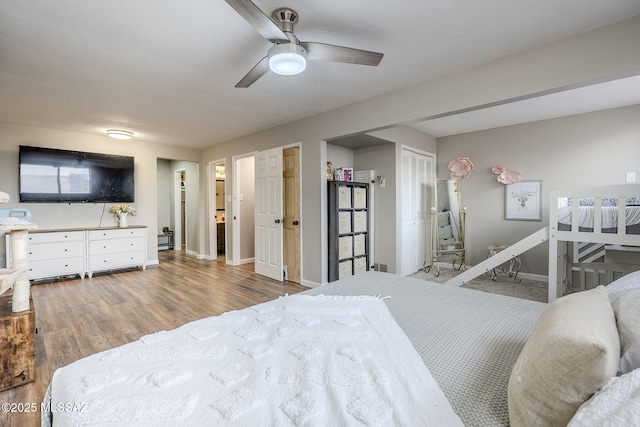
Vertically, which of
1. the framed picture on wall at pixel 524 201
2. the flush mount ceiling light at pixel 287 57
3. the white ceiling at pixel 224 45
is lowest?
the framed picture on wall at pixel 524 201

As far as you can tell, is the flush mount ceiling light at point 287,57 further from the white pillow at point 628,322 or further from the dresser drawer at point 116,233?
the dresser drawer at point 116,233

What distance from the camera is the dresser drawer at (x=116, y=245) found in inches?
181

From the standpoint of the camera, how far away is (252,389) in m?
0.84

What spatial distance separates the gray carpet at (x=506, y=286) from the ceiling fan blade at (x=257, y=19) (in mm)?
3879

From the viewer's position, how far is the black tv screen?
429 cm

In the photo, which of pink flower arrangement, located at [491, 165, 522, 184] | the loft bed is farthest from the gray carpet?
pink flower arrangement, located at [491, 165, 522, 184]

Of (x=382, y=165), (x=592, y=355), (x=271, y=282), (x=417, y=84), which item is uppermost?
(x=417, y=84)

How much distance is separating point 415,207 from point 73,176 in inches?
220

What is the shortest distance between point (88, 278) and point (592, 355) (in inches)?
226

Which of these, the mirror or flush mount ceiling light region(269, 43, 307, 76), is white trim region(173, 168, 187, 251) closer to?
the mirror

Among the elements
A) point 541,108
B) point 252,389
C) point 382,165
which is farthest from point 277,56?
point 541,108

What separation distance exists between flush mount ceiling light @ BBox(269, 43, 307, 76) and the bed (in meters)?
1.50

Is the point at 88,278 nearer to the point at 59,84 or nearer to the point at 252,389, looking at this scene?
the point at 59,84

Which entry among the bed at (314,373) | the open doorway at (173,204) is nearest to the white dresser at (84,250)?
the open doorway at (173,204)
